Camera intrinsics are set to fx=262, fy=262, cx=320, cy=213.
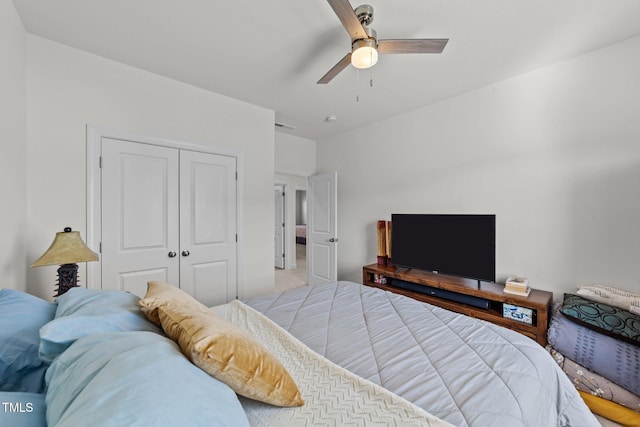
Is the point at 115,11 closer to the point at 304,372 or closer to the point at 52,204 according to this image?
the point at 52,204

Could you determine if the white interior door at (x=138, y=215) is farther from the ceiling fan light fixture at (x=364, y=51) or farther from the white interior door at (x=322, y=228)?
the white interior door at (x=322, y=228)

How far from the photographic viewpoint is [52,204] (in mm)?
2064

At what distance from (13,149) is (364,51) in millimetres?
2288

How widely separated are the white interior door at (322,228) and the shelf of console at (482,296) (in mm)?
936

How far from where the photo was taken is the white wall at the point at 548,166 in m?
Answer: 2.08

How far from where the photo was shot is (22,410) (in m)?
0.64

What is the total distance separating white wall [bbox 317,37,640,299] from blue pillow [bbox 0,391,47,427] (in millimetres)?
3269

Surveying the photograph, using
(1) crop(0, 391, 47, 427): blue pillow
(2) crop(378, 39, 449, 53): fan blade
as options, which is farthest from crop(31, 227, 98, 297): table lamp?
(2) crop(378, 39, 449, 53): fan blade

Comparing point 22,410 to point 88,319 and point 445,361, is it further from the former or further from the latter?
point 445,361

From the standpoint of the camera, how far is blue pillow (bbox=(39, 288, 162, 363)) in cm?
79

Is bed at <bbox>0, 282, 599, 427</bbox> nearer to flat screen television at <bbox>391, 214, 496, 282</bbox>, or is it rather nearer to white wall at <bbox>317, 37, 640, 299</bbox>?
flat screen television at <bbox>391, 214, 496, 282</bbox>

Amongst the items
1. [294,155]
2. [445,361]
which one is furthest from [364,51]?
[294,155]

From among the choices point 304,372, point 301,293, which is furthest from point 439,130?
point 304,372

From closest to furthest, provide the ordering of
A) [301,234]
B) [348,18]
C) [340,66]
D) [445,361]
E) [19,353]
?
[19,353]
[445,361]
[348,18]
[340,66]
[301,234]
